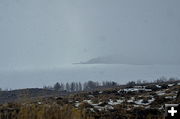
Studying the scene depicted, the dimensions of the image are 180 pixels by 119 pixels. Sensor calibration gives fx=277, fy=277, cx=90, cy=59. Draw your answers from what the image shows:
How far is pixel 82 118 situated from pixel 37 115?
1017 millimetres

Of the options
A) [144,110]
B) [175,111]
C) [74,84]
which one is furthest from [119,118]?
[74,84]

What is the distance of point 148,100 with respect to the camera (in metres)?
17.7

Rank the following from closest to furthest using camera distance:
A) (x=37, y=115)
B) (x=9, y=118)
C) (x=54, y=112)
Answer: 1. (x=37, y=115)
2. (x=54, y=112)
3. (x=9, y=118)

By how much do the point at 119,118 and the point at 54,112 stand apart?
6550 millimetres

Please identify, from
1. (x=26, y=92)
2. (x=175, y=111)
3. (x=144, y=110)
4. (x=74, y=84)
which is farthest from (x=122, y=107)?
(x=74, y=84)

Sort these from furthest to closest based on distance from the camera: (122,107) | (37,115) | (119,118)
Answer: (122,107), (119,118), (37,115)

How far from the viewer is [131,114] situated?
42.6 feet

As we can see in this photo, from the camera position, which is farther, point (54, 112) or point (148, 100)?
point (148, 100)

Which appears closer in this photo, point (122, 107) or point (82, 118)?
point (82, 118)

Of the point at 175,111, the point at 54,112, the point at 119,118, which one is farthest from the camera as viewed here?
the point at 119,118

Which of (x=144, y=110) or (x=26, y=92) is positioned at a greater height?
(x=26, y=92)

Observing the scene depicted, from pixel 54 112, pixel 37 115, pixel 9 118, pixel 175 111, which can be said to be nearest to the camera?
pixel 175 111

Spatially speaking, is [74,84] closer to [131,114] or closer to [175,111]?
[131,114]

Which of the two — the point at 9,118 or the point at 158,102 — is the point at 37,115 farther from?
the point at 158,102
